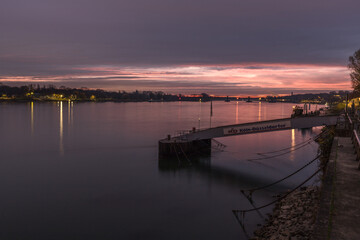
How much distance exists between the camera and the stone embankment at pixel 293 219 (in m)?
12.5

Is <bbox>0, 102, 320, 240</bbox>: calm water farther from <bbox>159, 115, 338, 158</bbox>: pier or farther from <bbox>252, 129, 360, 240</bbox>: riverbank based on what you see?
<bbox>159, 115, 338, 158</bbox>: pier

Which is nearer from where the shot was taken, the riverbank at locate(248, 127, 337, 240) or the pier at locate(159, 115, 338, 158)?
the riverbank at locate(248, 127, 337, 240)

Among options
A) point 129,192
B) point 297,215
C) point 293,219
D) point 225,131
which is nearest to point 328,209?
point 293,219

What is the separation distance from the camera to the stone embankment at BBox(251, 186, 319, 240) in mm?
12539

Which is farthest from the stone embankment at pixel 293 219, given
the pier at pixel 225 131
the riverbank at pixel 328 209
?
the pier at pixel 225 131

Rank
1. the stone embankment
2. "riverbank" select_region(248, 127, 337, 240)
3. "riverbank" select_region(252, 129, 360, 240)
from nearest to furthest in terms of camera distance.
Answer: "riverbank" select_region(252, 129, 360, 240)
"riverbank" select_region(248, 127, 337, 240)
the stone embankment

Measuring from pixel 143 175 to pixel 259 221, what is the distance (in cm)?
1326

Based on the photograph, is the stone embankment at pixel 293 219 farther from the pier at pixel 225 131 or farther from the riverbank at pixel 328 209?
the pier at pixel 225 131

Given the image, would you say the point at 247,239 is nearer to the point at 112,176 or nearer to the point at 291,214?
the point at 291,214

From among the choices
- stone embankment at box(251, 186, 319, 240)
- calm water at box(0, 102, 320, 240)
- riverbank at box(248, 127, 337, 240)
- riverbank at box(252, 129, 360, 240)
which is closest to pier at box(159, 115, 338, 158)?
calm water at box(0, 102, 320, 240)

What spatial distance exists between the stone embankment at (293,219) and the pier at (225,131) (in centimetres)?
1064

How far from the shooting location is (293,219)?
14297 mm

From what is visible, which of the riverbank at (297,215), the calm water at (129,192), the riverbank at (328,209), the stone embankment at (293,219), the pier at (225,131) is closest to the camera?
the riverbank at (328,209)

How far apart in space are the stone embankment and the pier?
10639mm
